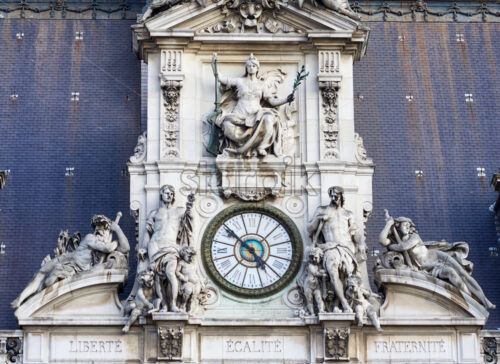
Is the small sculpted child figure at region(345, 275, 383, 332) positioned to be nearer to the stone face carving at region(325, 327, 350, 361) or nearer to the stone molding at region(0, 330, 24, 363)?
the stone face carving at region(325, 327, 350, 361)

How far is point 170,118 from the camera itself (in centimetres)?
5319

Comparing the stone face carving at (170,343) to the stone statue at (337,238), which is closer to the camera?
the stone face carving at (170,343)

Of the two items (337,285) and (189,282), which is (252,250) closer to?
(189,282)

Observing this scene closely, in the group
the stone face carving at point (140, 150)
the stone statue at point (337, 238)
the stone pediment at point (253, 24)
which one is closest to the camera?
the stone statue at point (337, 238)

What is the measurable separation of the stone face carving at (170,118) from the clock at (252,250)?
2.07m

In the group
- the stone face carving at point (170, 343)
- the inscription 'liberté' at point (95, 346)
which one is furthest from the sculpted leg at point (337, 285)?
the inscription 'liberté' at point (95, 346)

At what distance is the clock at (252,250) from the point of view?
170 feet

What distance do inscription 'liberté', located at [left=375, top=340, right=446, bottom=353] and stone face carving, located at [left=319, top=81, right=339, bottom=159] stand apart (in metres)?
4.98

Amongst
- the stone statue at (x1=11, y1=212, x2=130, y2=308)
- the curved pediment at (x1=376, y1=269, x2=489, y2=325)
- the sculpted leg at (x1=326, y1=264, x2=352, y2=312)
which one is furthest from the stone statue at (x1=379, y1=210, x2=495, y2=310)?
the stone statue at (x1=11, y1=212, x2=130, y2=308)

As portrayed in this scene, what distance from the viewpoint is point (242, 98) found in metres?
53.1

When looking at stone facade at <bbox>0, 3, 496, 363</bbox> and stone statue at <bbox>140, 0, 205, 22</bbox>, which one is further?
→ stone statue at <bbox>140, 0, 205, 22</bbox>

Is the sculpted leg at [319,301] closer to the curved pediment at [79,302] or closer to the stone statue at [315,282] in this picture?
the stone statue at [315,282]

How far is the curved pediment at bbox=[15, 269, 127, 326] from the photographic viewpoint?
167 ft

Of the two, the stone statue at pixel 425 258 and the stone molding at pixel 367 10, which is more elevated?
the stone molding at pixel 367 10
